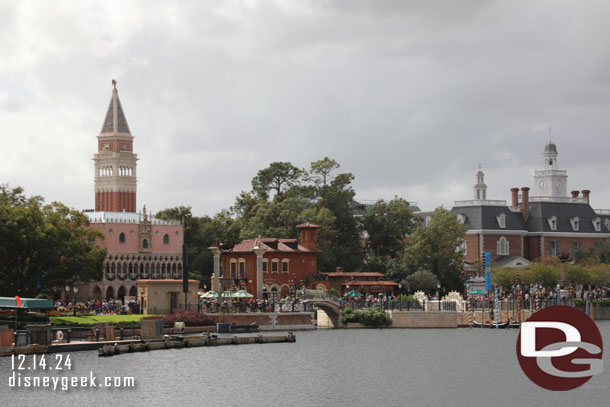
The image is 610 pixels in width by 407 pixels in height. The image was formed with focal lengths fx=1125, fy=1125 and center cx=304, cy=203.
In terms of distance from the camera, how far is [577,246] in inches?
5089

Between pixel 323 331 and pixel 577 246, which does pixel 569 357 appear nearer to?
pixel 323 331

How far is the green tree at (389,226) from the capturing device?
379ft

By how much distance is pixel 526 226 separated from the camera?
12712 cm

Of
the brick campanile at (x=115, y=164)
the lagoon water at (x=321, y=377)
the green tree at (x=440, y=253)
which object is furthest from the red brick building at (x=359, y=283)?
the brick campanile at (x=115, y=164)

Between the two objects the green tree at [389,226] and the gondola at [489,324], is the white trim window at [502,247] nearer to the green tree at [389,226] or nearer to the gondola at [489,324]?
the green tree at [389,226]

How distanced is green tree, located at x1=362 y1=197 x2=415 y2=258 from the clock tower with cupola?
41.4 metres

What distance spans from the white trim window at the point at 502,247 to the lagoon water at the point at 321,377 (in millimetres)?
50160

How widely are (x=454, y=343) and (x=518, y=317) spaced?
16310 millimetres

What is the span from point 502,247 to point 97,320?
6286 cm

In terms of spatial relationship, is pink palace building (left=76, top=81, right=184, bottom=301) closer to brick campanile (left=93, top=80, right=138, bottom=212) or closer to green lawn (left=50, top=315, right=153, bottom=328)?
brick campanile (left=93, top=80, right=138, bottom=212)

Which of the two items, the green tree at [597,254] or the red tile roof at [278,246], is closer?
the red tile roof at [278,246]

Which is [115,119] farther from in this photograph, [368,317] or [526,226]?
[368,317]

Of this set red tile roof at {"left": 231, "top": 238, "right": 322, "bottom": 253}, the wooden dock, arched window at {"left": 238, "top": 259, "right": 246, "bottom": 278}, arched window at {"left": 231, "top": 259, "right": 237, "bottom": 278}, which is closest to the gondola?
the wooden dock

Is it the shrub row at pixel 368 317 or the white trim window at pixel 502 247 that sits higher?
the white trim window at pixel 502 247
